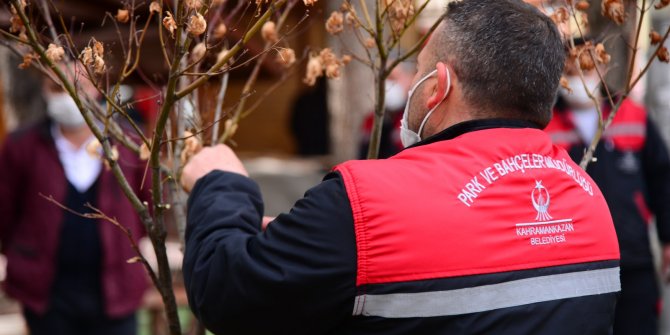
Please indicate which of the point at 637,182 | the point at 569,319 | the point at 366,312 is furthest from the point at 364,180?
the point at 637,182

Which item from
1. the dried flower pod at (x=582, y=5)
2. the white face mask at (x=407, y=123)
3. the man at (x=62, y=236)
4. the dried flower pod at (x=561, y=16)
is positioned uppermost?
the dried flower pod at (x=582, y=5)

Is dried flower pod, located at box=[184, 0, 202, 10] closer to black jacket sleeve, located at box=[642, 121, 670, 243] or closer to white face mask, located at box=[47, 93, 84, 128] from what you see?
white face mask, located at box=[47, 93, 84, 128]

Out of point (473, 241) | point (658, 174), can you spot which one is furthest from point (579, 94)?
point (473, 241)

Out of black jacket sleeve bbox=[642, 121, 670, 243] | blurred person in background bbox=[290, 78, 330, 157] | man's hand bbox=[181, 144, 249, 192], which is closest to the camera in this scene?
man's hand bbox=[181, 144, 249, 192]

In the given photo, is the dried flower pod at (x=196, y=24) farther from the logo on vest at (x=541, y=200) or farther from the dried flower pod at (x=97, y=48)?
the logo on vest at (x=541, y=200)

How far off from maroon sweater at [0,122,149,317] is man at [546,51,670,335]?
2.29 meters

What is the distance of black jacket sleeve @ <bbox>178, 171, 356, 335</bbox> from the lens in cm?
163

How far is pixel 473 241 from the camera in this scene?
1666 millimetres

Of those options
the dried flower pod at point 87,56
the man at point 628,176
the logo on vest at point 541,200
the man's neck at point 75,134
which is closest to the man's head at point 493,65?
the logo on vest at point 541,200

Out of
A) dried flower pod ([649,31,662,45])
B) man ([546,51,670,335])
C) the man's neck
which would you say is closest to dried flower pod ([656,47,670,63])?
dried flower pod ([649,31,662,45])

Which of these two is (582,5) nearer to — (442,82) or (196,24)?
(442,82)

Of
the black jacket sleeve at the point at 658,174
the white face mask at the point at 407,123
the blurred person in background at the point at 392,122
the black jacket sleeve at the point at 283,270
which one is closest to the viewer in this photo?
the black jacket sleeve at the point at 283,270

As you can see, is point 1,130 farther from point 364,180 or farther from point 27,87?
point 364,180

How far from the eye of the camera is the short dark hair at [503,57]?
5.91 ft
